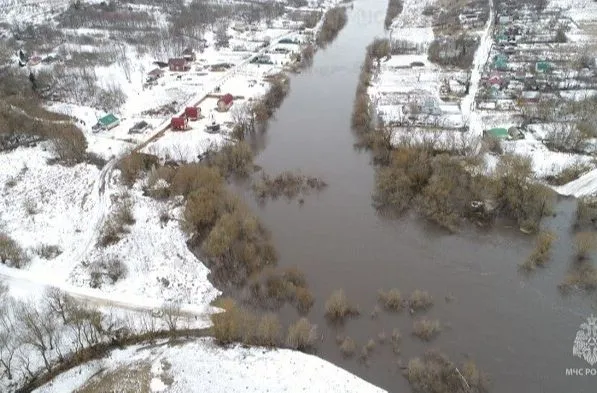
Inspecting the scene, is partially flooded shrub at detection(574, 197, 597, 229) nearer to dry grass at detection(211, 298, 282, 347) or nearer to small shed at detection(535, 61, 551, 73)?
dry grass at detection(211, 298, 282, 347)

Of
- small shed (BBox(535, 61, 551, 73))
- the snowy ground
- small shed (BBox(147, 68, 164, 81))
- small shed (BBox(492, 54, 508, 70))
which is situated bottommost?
the snowy ground

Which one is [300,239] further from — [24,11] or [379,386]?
[24,11]

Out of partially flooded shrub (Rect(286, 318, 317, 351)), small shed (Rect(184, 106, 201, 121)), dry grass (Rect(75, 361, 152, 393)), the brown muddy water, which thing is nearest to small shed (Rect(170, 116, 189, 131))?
small shed (Rect(184, 106, 201, 121))

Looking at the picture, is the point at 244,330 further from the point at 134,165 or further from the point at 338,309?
the point at 134,165

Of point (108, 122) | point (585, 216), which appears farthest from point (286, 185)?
point (585, 216)

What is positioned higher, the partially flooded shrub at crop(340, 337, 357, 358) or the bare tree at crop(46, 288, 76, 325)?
the bare tree at crop(46, 288, 76, 325)
